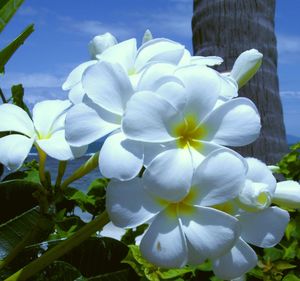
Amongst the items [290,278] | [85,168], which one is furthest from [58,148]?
[290,278]

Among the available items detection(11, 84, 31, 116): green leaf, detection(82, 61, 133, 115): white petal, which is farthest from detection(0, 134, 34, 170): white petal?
detection(11, 84, 31, 116): green leaf

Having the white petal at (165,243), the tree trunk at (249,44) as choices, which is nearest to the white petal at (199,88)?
the white petal at (165,243)

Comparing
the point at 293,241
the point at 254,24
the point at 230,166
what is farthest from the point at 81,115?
the point at 254,24

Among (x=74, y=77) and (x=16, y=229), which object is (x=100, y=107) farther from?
(x=16, y=229)

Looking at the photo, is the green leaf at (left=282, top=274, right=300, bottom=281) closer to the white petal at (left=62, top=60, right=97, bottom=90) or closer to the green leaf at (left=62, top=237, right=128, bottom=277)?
the green leaf at (left=62, top=237, right=128, bottom=277)

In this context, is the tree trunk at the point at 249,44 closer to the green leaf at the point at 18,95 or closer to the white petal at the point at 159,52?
the green leaf at the point at 18,95

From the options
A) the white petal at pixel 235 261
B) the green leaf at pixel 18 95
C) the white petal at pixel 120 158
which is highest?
the white petal at pixel 120 158
